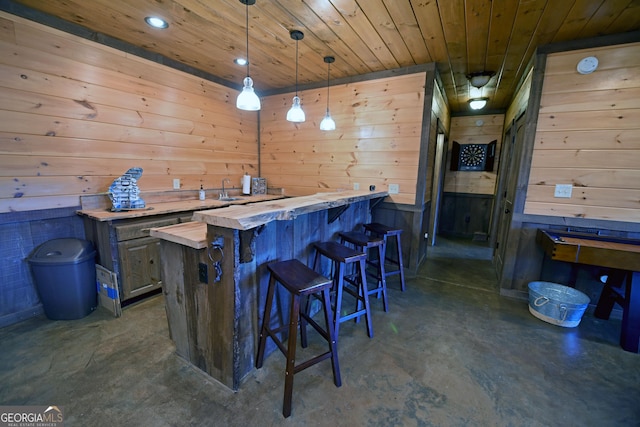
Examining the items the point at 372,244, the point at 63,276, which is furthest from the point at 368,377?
the point at 63,276

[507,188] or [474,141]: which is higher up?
[474,141]

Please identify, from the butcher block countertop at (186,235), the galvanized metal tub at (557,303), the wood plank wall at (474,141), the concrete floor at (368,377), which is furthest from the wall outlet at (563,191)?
the butcher block countertop at (186,235)

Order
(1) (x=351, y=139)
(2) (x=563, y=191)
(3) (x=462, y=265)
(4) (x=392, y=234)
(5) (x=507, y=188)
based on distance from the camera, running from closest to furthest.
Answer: (2) (x=563, y=191)
(4) (x=392, y=234)
(1) (x=351, y=139)
(5) (x=507, y=188)
(3) (x=462, y=265)

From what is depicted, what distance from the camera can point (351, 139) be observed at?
351 centimetres

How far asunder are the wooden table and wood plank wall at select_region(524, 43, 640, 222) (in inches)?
11.9

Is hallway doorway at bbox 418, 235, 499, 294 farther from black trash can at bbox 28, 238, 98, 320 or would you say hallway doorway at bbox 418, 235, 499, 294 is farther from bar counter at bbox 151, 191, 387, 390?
black trash can at bbox 28, 238, 98, 320

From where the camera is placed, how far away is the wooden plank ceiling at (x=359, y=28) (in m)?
1.99

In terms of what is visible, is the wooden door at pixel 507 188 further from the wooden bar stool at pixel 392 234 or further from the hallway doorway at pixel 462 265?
the wooden bar stool at pixel 392 234

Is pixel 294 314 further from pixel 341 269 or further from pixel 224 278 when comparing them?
pixel 341 269

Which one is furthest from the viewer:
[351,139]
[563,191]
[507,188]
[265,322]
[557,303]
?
[507,188]

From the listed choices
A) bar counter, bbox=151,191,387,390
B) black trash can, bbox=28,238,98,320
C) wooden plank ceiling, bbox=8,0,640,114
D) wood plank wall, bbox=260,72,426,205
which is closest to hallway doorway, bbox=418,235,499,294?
wood plank wall, bbox=260,72,426,205

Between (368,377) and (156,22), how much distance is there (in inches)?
130

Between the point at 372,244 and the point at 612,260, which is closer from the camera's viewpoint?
the point at 612,260

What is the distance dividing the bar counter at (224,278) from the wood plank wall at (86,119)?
1542 millimetres
